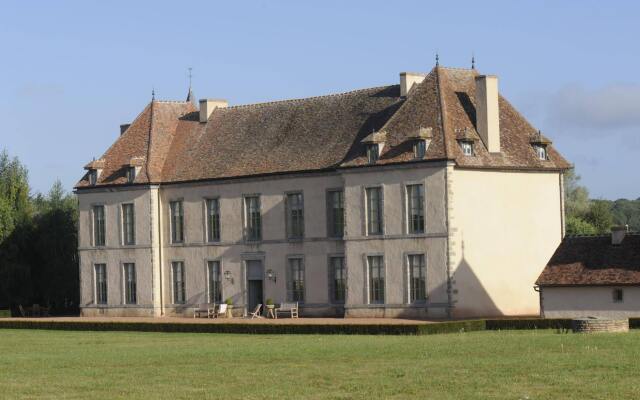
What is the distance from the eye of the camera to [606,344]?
41625mm

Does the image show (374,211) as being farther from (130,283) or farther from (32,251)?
(32,251)

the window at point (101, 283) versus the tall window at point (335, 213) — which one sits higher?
the tall window at point (335, 213)

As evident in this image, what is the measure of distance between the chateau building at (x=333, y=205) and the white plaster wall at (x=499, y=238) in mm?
82

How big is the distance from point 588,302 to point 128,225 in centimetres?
2965

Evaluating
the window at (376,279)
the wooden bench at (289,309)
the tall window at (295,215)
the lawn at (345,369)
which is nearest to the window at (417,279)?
the window at (376,279)

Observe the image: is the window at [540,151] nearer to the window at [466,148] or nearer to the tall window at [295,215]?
the window at [466,148]

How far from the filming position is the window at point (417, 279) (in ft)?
222

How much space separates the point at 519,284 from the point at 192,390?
37270 mm

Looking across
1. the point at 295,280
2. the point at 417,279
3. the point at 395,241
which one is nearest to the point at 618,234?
the point at 417,279

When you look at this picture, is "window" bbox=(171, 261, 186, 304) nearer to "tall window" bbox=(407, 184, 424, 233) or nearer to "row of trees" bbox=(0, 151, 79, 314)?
"row of trees" bbox=(0, 151, 79, 314)

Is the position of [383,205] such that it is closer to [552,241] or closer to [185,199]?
[552,241]

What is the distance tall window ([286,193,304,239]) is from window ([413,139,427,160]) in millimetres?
8816

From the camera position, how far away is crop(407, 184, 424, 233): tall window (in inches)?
2667

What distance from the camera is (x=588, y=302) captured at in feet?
202
